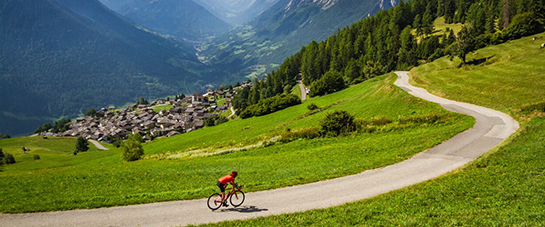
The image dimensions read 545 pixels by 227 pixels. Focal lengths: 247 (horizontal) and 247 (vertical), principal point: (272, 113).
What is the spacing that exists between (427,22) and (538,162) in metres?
123

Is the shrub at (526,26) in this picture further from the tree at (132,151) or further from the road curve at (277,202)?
the tree at (132,151)

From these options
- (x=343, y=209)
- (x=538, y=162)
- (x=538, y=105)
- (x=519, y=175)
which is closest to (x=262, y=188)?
(x=343, y=209)

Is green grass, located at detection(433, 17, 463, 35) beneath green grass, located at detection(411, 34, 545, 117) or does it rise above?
above

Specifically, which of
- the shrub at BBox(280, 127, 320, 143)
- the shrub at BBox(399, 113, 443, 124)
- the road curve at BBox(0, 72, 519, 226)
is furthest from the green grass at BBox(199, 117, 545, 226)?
the shrub at BBox(280, 127, 320, 143)

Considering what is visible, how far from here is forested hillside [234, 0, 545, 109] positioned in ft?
235

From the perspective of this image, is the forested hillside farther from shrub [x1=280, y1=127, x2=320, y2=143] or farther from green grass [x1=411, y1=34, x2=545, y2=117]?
shrub [x1=280, y1=127, x2=320, y2=143]

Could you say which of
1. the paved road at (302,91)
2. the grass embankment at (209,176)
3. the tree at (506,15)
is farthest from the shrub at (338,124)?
the tree at (506,15)

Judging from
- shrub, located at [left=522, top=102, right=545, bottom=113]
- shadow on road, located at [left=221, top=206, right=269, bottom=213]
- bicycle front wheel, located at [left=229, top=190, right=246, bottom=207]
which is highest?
bicycle front wheel, located at [left=229, top=190, right=246, bottom=207]

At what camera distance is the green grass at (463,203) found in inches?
385

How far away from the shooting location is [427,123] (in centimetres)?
2919

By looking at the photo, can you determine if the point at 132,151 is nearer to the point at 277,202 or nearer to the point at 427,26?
the point at 277,202

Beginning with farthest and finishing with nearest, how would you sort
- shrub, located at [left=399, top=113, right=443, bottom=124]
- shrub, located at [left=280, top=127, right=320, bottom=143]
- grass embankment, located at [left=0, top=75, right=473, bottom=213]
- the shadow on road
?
shrub, located at [left=280, top=127, right=320, bottom=143]
shrub, located at [left=399, top=113, right=443, bottom=124]
grass embankment, located at [left=0, top=75, right=473, bottom=213]
the shadow on road

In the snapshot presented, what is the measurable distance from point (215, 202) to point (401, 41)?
119 metres

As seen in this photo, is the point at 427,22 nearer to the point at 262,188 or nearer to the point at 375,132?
the point at 375,132
